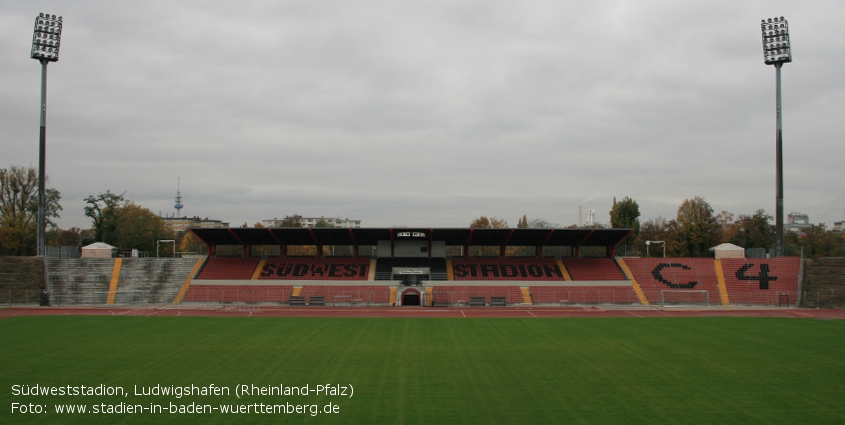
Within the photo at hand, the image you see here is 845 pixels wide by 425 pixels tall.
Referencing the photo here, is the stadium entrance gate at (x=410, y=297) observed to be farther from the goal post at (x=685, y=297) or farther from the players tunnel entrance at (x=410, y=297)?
the goal post at (x=685, y=297)

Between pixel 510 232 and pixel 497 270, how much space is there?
399cm

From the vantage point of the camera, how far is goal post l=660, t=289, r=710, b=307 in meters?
41.9

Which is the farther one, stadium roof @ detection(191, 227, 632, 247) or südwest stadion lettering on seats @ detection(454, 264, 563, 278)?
südwest stadion lettering on seats @ detection(454, 264, 563, 278)

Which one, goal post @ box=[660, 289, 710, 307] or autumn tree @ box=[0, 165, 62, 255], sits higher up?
autumn tree @ box=[0, 165, 62, 255]

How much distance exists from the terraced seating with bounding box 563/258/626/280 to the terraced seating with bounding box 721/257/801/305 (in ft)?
29.3

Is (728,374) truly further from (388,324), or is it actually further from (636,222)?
(636,222)

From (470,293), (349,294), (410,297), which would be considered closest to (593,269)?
(470,293)

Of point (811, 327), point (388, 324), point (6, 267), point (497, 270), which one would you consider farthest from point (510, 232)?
point (6, 267)

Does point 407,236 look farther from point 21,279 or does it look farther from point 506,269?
point 21,279

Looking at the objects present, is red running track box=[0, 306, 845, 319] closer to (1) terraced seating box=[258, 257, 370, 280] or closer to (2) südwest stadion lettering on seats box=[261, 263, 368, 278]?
(1) terraced seating box=[258, 257, 370, 280]

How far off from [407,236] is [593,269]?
17.1 metres

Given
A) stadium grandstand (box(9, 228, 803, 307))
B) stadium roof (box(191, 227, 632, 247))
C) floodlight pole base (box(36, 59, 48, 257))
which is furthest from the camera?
stadium roof (box(191, 227, 632, 247))

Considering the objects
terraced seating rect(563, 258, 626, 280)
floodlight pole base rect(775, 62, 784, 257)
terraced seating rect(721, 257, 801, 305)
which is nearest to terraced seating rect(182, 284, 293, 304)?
terraced seating rect(563, 258, 626, 280)

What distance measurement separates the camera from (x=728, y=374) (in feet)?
56.5
